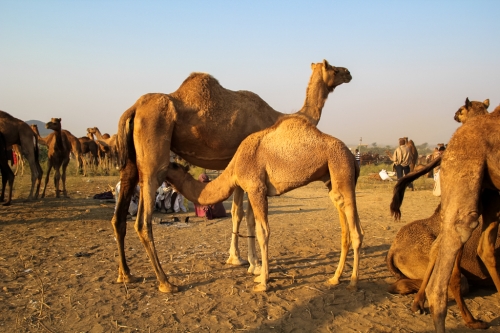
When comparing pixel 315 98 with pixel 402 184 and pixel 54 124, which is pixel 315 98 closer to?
pixel 402 184

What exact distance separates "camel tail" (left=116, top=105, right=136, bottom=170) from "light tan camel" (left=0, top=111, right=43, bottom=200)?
9.42 m

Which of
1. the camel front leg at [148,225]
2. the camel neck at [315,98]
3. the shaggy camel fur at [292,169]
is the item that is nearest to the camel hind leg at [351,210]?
the shaggy camel fur at [292,169]

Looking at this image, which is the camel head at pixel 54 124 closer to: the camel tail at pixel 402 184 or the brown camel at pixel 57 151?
the brown camel at pixel 57 151

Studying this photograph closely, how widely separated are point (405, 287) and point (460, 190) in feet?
6.52

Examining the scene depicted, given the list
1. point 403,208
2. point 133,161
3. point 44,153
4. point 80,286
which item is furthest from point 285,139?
point 44,153

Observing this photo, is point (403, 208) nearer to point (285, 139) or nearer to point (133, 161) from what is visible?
point (285, 139)

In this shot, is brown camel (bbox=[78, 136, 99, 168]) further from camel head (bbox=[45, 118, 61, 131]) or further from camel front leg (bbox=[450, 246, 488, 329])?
camel front leg (bbox=[450, 246, 488, 329])

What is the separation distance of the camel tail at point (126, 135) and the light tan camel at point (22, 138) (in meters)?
9.42

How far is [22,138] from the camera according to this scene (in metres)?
14.0

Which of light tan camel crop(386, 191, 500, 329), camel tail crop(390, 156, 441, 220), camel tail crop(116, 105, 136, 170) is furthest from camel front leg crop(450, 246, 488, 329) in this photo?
camel tail crop(116, 105, 136, 170)

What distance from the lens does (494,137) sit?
3842 millimetres

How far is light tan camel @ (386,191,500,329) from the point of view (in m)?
4.71

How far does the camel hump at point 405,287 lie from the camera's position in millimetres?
5242

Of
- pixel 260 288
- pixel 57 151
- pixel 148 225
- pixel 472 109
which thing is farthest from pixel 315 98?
pixel 57 151
